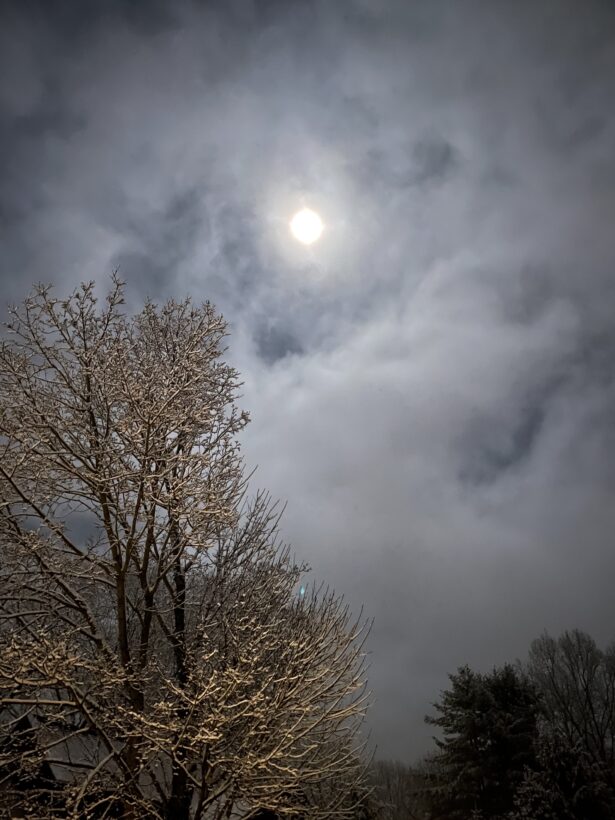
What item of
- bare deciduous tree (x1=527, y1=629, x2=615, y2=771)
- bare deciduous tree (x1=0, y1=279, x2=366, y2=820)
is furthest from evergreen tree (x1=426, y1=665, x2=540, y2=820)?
bare deciduous tree (x1=0, y1=279, x2=366, y2=820)

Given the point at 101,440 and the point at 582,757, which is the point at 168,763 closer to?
the point at 101,440

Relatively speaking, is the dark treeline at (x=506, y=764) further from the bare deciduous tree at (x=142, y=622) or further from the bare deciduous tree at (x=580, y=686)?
the bare deciduous tree at (x=142, y=622)

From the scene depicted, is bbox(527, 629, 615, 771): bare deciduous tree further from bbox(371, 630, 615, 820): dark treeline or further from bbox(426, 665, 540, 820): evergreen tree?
bbox(426, 665, 540, 820): evergreen tree

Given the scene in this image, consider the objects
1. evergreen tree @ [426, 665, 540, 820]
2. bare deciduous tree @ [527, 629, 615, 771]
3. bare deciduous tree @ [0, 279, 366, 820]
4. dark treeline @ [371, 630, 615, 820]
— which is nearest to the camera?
bare deciduous tree @ [0, 279, 366, 820]

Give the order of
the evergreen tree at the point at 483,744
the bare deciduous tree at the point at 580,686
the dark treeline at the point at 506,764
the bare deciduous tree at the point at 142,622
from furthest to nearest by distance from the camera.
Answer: the bare deciduous tree at the point at 580,686 < the evergreen tree at the point at 483,744 < the dark treeline at the point at 506,764 < the bare deciduous tree at the point at 142,622

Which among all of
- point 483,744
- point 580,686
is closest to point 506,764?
point 483,744

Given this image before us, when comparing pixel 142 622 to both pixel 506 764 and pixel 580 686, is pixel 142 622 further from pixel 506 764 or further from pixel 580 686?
pixel 580 686

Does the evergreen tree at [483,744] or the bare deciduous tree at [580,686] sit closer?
the evergreen tree at [483,744]

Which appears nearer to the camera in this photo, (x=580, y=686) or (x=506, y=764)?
(x=506, y=764)

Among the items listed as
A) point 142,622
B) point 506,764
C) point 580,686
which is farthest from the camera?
point 580,686

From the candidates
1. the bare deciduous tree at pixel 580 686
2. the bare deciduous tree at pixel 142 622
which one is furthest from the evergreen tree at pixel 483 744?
the bare deciduous tree at pixel 142 622

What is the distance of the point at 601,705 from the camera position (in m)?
32.6

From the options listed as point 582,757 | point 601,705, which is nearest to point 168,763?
point 582,757

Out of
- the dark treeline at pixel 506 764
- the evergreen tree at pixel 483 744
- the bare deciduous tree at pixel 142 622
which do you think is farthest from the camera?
the evergreen tree at pixel 483 744
